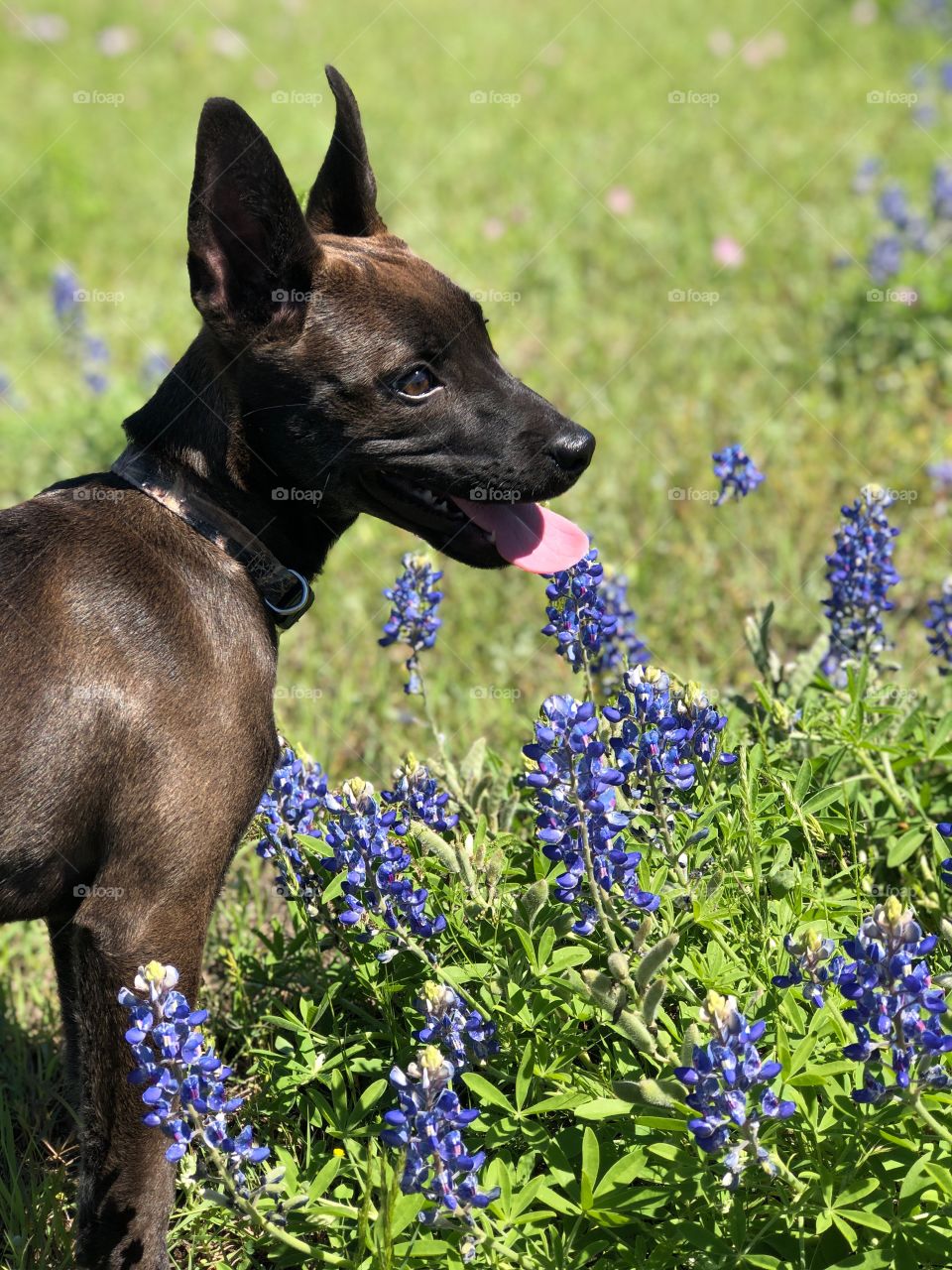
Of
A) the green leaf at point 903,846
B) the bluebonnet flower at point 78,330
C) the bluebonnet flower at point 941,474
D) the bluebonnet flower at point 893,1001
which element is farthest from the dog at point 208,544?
the bluebonnet flower at point 78,330

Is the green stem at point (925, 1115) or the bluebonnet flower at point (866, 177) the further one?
the bluebonnet flower at point (866, 177)

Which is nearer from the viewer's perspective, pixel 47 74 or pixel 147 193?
pixel 147 193

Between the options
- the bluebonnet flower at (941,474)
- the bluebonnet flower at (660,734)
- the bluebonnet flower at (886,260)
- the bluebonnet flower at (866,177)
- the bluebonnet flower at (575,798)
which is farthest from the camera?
the bluebonnet flower at (866,177)

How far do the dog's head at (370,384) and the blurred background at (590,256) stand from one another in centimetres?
140

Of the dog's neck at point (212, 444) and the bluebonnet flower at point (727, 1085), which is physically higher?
the dog's neck at point (212, 444)

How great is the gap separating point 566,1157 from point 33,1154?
4.28 ft

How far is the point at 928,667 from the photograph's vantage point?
432cm

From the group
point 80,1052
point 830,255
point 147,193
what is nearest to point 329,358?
point 80,1052

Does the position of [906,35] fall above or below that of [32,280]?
above

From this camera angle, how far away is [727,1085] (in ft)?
5.98

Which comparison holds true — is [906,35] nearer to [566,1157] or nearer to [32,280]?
[32,280]

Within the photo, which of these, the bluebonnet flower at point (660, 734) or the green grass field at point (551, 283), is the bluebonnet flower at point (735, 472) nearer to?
the bluebonnet flower at point (660, 734)

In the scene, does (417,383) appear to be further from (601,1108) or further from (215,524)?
(601,1108)

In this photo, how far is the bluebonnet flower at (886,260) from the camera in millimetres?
6324
